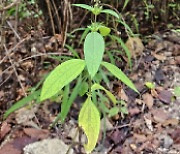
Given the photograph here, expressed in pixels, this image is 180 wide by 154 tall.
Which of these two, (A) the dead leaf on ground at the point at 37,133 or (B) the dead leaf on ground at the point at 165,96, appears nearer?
(A) the dead leaf on ground at the point at 37,133

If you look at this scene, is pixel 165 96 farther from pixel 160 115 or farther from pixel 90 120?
pixel 90 120

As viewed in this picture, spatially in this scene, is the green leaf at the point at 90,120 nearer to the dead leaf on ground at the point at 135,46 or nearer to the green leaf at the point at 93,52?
the green leaf at the point at 93,52

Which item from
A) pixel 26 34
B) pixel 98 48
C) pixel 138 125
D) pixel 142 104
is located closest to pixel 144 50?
pixel 142 104

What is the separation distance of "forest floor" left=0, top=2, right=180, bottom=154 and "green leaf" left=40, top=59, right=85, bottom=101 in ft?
1.30

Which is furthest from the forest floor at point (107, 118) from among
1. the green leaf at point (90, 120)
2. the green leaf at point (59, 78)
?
the green leaf at point (59, 78)

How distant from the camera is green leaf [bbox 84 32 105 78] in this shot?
83 centimetres

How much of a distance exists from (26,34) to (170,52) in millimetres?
734

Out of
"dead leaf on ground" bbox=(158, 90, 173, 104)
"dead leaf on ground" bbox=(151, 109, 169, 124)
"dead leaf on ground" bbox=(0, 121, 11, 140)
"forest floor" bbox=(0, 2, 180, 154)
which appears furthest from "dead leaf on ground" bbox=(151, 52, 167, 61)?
"dead leaf on ground" bbox=(0, 121, 11, 140)

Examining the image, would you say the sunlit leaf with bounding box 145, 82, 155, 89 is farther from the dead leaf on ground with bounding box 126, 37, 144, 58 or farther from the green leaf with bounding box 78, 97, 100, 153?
the green leaf with bounding box 78, 97, 100, 153

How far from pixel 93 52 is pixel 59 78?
0.33 ft

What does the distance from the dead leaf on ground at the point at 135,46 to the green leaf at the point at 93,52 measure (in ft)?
2.94

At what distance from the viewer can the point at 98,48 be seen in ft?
2.91

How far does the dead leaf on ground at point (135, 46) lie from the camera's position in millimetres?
1811

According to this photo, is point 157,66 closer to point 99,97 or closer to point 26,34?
point 99,97
